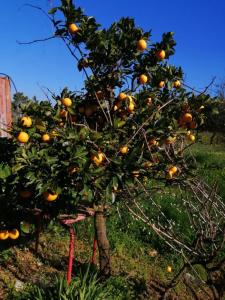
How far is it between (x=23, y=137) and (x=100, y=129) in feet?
3.01

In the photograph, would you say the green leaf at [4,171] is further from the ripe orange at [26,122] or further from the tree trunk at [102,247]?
the tree trunk at [102,247]

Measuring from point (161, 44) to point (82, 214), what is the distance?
5.54ft

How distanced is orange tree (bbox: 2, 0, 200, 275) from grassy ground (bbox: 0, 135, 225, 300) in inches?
24.3

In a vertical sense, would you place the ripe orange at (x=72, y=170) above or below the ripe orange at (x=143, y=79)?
below

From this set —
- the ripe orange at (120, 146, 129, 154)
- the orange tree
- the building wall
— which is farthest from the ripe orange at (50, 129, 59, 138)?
the building wall

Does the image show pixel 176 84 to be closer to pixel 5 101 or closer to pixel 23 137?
Result: pixel 23 137

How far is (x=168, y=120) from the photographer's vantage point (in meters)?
3.45

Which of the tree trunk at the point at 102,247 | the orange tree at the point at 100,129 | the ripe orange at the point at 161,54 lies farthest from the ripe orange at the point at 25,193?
the ripe orange at the point at 161,54

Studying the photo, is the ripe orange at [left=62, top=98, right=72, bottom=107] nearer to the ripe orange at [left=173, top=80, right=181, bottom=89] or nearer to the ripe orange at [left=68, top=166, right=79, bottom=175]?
the ripe orange at [left=68, top=166, right=79, bottom=175]

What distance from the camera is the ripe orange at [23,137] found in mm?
3021

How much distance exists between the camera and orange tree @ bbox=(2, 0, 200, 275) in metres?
3.02

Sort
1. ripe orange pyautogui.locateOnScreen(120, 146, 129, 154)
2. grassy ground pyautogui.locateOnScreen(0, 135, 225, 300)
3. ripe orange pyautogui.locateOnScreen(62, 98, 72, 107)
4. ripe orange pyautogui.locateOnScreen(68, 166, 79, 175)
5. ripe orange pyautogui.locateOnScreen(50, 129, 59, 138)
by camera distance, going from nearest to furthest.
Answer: ripe orange pyautogui.locateOnScreen(68, 166, 79, 175)
ripe orange pyautogui.locateOnScreen(50, 129, 59, 138)
ripe orange pyautogui.locateOnScreen(120, 146, 129, 154)
ripe orange pyautogui.locateOnScreen(62, 98, 72, 107)
grassy ground pyautogui.locateOnScreen(0, 135, 225, 300)

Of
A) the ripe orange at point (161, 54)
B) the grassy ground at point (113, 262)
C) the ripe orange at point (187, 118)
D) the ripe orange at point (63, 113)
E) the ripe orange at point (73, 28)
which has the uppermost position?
the ripe orange at point (73, 28)

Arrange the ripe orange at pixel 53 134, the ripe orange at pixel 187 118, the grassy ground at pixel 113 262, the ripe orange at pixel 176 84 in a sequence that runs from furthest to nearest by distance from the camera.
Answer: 1. the grassy ground at pixel 113 262
2. the ripe orange at pixel 176 84
3. the ripe orange at pixel 187 118
4. the ripe orange at pixel 53 134
